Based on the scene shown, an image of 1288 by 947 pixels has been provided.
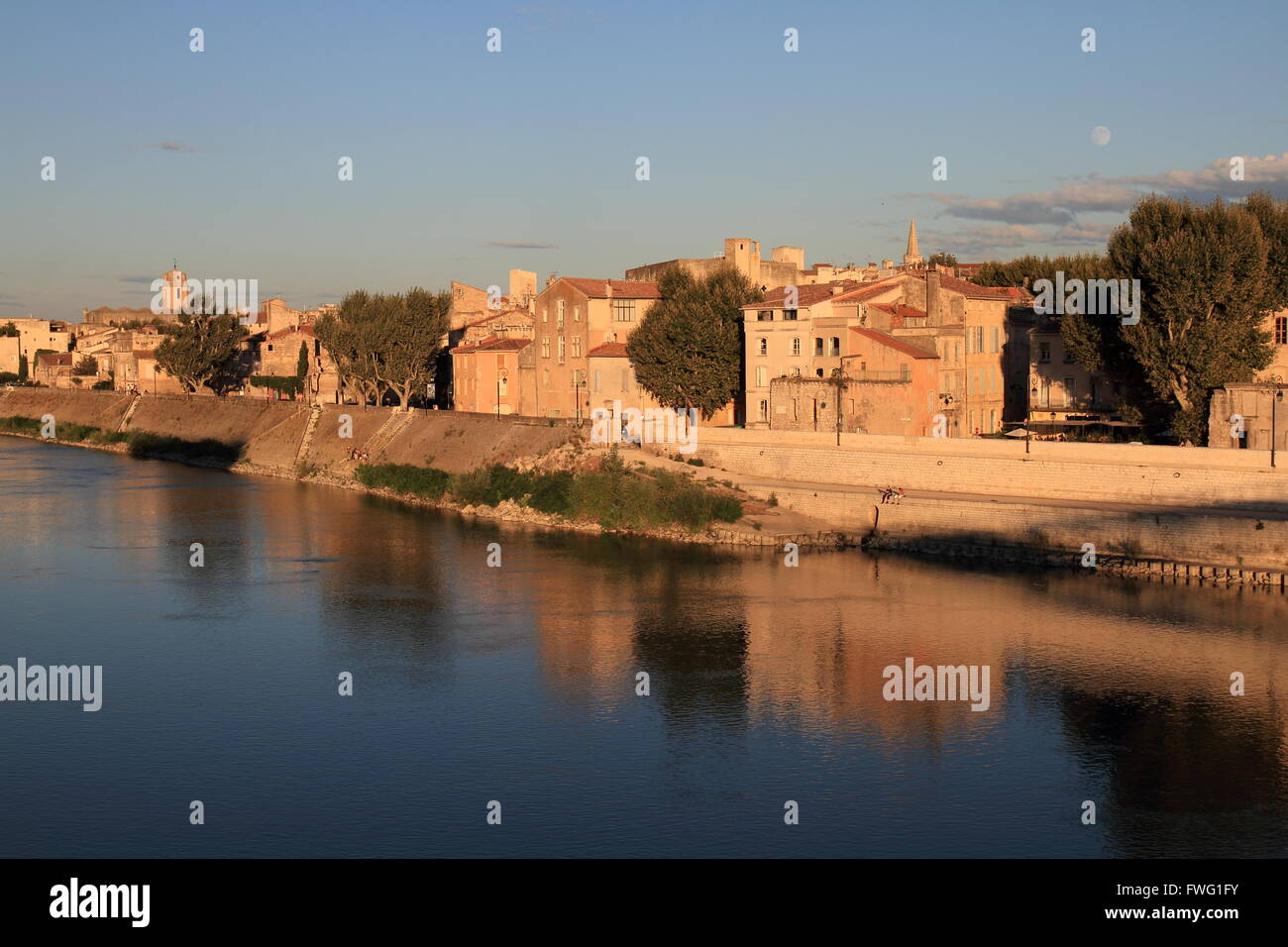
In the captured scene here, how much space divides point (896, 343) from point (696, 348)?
8.52 meters

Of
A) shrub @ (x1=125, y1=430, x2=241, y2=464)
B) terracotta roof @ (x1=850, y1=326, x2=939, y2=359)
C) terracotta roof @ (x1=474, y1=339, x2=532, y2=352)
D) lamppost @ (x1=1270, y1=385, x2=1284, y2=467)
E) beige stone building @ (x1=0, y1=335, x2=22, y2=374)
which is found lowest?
shrub @ (x1=125, y1=430, x2=241, y2=464)

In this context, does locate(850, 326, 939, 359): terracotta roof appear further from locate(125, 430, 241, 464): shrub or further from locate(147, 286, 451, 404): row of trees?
locate(125, 430, 241, 464): shrub

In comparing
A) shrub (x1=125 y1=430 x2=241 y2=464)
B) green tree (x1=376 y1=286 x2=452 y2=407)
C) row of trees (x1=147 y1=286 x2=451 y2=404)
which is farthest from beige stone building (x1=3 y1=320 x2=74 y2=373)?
green tree (x1=376 y1=286 x2=452 y2=407)

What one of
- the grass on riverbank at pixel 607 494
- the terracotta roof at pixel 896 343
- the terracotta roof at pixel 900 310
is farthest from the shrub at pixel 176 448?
the terracotta roof at pixel 896 343

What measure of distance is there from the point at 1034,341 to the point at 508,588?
2951 cm

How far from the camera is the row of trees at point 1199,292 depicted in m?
46.2

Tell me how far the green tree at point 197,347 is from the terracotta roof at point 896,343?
5196cm

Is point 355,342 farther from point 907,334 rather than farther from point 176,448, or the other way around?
point 907,334

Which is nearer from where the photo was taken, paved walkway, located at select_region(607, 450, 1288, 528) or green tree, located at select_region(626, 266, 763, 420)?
paved walkway, located at select_region(607, 450, 1288, 528)

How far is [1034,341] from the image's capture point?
58625 millimetres

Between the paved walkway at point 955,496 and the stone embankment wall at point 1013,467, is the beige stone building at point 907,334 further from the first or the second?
the paved walkway at point 955,496

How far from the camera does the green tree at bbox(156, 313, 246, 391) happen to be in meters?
89.7

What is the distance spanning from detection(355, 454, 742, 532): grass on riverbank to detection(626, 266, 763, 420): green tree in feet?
21.1

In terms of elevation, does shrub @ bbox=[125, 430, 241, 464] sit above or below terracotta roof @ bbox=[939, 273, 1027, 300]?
below
